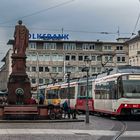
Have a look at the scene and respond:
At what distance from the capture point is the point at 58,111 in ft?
126

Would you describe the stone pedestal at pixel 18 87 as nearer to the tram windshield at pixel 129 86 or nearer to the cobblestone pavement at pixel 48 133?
the tram windshield at pixel 129 86

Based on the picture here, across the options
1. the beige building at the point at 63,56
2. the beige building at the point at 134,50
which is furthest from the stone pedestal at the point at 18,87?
the beige building at the point at 63,56

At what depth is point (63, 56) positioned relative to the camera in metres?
150

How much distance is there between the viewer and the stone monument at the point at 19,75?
3841 cm

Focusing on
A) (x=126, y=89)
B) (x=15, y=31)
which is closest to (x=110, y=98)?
(x=126, y=89)

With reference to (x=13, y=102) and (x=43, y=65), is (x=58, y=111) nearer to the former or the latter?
(x=13, y=102)

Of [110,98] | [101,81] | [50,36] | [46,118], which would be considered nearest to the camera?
[46,118]

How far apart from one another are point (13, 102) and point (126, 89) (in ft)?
25.7

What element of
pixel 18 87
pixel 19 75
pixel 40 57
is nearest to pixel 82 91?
pixel 19 75

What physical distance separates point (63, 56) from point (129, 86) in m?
112

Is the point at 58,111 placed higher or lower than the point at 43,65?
lower

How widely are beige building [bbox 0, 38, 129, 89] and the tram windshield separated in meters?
108

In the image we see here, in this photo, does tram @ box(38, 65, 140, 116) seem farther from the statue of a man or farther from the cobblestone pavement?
the cobblestone pavement

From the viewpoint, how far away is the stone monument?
38.4 metres
